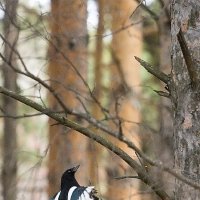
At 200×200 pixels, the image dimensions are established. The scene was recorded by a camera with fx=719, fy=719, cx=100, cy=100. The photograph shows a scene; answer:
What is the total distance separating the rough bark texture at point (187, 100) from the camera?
279cm

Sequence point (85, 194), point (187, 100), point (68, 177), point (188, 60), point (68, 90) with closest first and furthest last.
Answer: point (188, 60) → point (187, 100) → point (85, 194) → point (68, 177) → point (68, 90)

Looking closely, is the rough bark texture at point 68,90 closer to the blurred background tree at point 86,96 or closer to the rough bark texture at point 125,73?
the blurred background tree at point 86,96

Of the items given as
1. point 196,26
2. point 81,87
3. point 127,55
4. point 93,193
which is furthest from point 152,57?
point 196,26

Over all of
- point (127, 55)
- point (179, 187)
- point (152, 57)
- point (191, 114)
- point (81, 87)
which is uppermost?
point (152, 57)

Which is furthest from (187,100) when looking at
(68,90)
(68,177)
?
(68,90)

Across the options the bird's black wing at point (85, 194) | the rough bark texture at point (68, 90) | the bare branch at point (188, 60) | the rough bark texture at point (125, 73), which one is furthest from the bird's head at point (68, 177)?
the rough bark texture at point (125, 73)

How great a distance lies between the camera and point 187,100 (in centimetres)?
285

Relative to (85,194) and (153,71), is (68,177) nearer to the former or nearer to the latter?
(85,194)

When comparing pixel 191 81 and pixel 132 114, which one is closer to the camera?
pixel 191 81

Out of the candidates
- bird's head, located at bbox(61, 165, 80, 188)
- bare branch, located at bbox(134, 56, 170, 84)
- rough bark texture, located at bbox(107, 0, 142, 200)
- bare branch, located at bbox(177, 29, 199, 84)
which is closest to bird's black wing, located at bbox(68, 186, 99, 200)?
bird's head, located at bbox(61, 165, 80, 188)

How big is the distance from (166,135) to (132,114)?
71.0 inches

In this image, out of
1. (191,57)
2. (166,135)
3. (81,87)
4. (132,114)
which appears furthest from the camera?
(132,114)

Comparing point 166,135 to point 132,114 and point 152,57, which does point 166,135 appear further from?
point 152,57

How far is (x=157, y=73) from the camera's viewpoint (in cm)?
290
